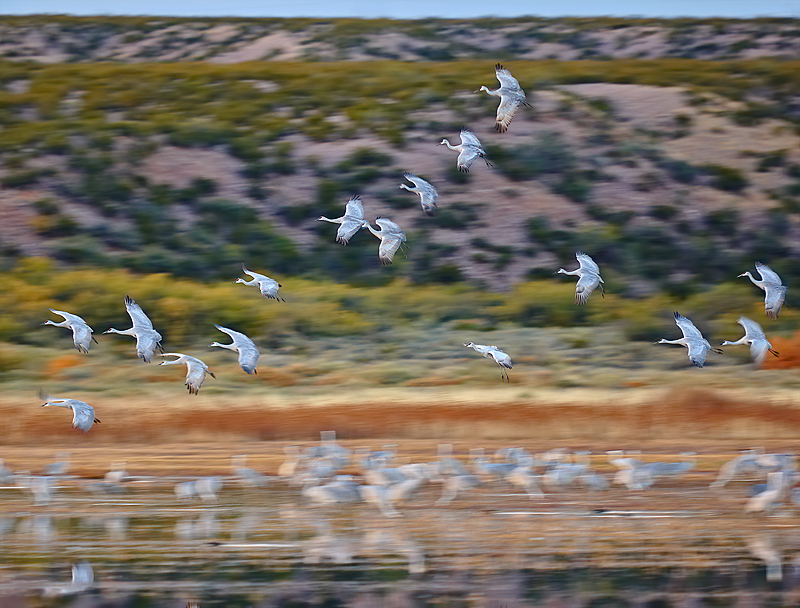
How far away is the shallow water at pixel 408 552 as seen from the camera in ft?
28.2

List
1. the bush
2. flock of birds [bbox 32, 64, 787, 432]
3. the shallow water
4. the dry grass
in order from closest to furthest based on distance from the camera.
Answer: the shallow water → flock of birds [bbox 32, 64, 787, 432] → the dry grass → the bush

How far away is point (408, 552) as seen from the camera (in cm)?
1003

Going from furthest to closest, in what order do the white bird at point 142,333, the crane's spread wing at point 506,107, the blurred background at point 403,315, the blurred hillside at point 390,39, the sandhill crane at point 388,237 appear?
the blurred hillside at point 390,39 < the sandhill crane at point 388,237 < the crane's spread wing at point 506,107 < the white bird at point 142,333 < the blurred background at point 403,315

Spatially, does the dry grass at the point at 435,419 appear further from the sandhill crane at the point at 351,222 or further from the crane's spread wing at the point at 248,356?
the sandhill crane at the point at 351,222

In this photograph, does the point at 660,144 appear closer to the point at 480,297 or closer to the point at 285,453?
the point at 480,297

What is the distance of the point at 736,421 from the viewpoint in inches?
768

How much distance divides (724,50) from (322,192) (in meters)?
18.7

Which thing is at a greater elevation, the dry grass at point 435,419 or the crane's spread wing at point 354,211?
the crane's spread wing at point 354,211

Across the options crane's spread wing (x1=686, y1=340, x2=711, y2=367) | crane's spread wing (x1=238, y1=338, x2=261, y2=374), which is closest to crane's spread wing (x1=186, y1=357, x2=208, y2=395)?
crane's spread wing (x1=238, y1=338, x2=261, y2=374)

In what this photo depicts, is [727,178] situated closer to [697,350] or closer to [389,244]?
[697,350]

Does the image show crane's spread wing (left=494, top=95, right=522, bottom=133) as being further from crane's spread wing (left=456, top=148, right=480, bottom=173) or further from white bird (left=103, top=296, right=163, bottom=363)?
white bird (left=103, top=296, right=163, bottom=363)

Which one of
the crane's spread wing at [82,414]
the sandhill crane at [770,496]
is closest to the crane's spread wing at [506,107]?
the crane's spread wing at [82,414]

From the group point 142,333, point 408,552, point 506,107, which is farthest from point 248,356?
point 408,552

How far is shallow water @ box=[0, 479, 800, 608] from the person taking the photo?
28.2 feet
